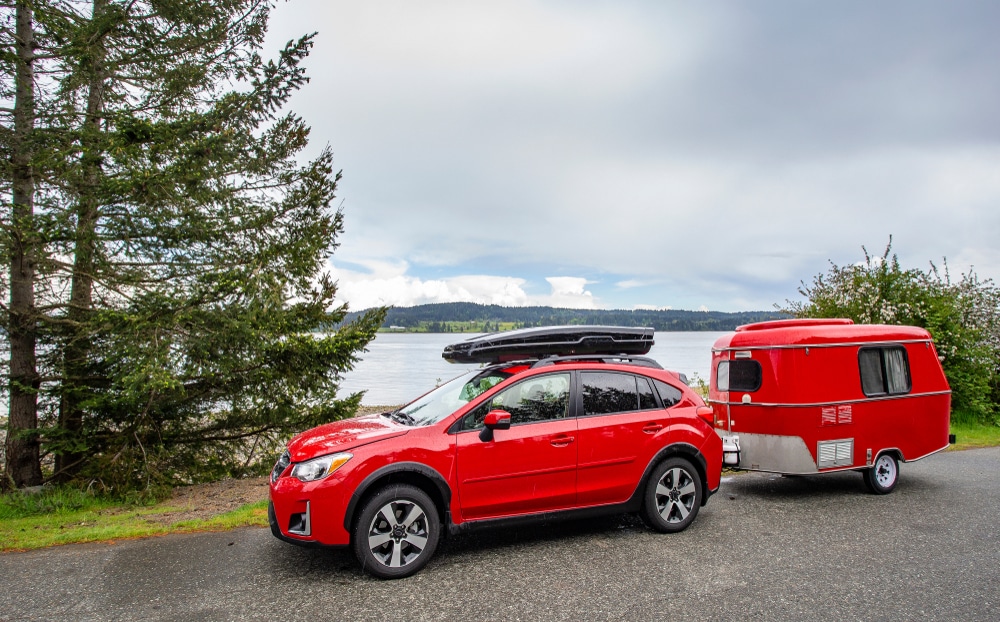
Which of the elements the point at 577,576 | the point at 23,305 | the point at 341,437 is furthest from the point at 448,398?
the point at 23,305

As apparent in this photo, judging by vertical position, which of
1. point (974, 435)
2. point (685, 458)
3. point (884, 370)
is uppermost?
point (884, 370)

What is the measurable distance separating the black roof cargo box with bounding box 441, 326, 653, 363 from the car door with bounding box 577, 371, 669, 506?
0.39 m

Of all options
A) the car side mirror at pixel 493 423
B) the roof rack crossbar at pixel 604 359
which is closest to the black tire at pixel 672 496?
the roof rack crossbar at pixel 604 359

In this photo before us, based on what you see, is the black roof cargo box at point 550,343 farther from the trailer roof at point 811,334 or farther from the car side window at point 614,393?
the trailer roof at point 811,334

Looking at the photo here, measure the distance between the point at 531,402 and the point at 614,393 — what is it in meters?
0.90

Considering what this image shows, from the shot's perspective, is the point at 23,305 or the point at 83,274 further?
the point at 23,305

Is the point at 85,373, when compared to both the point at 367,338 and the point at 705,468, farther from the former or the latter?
the point at 705,468

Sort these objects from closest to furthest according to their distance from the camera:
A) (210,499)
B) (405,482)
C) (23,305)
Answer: (405,482)
(210,499)
(23,305)

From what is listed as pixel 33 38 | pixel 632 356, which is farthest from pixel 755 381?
pixel 33 38

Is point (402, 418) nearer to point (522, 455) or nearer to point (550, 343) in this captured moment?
point (522, 455)

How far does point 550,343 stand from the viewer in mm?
5859

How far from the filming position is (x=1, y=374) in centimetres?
877

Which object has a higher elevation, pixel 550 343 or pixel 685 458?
pixel 550 343

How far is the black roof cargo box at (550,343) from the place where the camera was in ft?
18.7
